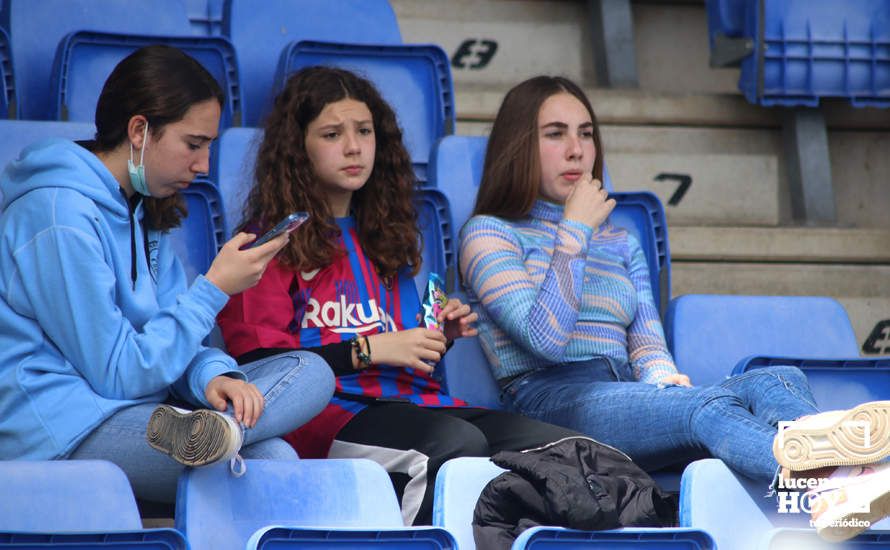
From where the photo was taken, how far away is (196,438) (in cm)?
175

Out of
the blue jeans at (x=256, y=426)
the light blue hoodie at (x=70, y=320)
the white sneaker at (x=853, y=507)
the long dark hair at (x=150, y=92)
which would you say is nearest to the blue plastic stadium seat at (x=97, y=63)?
the long dark hair at (x=150, y=92)

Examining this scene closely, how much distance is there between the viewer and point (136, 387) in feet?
6.43

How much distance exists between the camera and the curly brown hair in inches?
98.0

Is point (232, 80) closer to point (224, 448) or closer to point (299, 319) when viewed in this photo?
point (299, 319)

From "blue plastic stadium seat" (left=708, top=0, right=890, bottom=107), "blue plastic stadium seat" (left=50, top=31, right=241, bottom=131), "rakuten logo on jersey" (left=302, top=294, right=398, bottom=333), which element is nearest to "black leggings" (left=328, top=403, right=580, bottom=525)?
"rakuten logo on jersey" (left=302, top=294, right=398, bottom=333)

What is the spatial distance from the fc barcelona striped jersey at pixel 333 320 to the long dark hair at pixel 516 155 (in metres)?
0.35

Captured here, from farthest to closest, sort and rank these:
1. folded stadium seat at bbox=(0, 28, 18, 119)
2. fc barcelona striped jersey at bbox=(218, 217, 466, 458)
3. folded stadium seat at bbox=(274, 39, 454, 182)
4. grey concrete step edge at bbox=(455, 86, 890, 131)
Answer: grey concrete step edge at bbox=(455, 86, 890, 131)
folded stadium seat at bbox=(274, 39, 454, 182)
folded stadium seat at bbox=(0, 28, 18, 119)
fc barcelona striped jersey at bbox=(218, 217, 466, 458)

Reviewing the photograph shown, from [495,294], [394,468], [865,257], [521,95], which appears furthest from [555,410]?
[865,257]

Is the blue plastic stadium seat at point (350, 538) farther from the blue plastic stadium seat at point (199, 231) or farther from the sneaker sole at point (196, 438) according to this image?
the blue plastic stadium seat at point (199, 231)

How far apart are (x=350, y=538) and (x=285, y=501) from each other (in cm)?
26

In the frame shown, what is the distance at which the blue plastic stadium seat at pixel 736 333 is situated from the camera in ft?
9.06

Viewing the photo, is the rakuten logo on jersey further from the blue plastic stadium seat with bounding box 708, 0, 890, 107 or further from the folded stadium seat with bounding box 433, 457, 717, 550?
the blue plastic stadium seat with bounding box 708, 0, 890, 107

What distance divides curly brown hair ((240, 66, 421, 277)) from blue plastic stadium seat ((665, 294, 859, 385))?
0.60m

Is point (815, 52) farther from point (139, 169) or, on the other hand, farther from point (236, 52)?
point (139, 169)
